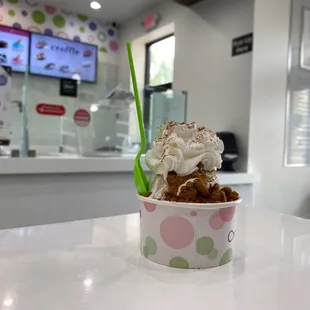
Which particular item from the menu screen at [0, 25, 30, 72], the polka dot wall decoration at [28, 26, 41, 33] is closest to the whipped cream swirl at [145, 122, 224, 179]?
the menu screen at [0, 25, 30, 72]

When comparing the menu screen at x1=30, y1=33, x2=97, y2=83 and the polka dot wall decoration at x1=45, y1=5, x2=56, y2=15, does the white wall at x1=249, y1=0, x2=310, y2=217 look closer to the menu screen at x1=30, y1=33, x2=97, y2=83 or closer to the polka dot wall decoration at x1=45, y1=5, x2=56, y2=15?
the menu screen at x1=30, y1=33, x2=97, y2=83

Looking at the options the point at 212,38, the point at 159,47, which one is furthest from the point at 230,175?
the point at 159,47

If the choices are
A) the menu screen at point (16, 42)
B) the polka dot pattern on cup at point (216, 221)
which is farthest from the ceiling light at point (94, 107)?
the polka dot pattern on cup at point (216, 221)

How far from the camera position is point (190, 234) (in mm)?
546

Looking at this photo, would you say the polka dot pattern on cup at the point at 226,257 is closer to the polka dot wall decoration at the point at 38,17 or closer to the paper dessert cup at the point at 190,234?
the paper dessert cup at the point at 190,234

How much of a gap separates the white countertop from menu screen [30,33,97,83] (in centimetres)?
158

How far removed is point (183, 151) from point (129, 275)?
0.78ft

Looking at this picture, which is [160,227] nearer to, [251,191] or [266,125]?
[251,191]

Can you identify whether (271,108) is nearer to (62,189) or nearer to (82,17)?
(62,189)

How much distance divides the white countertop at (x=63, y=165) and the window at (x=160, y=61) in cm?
145

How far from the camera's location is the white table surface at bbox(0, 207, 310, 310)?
1.33 feet

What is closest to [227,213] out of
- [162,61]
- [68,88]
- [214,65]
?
[68,88]

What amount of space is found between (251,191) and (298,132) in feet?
2.16

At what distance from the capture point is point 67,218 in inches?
64.2
